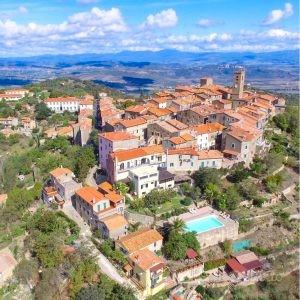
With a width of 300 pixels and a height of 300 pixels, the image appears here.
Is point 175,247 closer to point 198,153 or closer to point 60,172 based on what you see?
point 198,153

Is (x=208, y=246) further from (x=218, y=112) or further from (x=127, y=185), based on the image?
(x=218, y=112)

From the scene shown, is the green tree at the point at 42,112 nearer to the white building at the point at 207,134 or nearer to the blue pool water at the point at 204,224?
the white building at the point at 207,134

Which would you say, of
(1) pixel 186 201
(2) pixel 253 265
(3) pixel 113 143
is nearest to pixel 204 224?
(1) pixel 186 201

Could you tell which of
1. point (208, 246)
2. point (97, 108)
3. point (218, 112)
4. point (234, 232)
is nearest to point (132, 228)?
point (208, 246)

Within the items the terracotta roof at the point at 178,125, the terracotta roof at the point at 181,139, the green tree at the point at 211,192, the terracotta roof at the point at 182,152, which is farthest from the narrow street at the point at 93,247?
the terracotta roof at the point at 178,125

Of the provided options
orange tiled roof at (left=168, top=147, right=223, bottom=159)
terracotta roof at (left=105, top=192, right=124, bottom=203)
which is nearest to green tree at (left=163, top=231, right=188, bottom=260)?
terracotta roof at (left=105, top=192, right=124, bottom=203)

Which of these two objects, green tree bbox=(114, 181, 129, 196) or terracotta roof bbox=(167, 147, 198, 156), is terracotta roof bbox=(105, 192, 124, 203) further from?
terracotta roof bbox=(167, 147, 198, 156)
